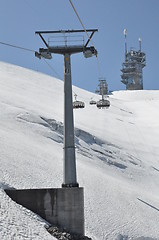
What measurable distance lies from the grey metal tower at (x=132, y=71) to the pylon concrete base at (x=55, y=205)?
4812 inches

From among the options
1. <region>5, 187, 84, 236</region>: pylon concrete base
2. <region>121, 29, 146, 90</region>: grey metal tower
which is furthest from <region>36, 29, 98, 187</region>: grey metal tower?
<region>121, 29, 146, 90</region>: grey metal tower

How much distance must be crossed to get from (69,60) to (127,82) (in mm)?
121571

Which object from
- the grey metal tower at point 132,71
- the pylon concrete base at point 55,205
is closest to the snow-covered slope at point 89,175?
the pylon concrete base at point 55,205

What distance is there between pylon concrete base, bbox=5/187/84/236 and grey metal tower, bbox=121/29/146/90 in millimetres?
122224

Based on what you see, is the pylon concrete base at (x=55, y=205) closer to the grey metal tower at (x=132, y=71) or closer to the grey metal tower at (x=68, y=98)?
the grey metal tower at (x=68, y=98)

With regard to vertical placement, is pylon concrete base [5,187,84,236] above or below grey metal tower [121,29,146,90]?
below

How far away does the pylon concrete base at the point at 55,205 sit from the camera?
11.9 meters

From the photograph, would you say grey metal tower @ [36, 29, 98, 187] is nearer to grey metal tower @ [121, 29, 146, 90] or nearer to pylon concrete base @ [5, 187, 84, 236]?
pylon concrete base @ [5, 187, 84, 236]

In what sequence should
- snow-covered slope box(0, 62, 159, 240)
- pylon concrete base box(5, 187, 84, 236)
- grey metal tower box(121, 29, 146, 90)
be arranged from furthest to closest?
grey metal tower box(121, 29, 146, 90) → pylon concrete base box(5, 187, 84, 236) → snow-covered slope box(0, 62, 159, 240)

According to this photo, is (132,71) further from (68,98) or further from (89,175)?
(68,98)

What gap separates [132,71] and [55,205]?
411ft

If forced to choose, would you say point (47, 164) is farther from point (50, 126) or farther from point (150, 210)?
point (50, 126)

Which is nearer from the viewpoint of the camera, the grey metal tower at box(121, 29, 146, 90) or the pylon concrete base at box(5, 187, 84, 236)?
the pylon concrete base at box(5, 187, 84, 236)

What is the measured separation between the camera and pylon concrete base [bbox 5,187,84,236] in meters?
11.9
